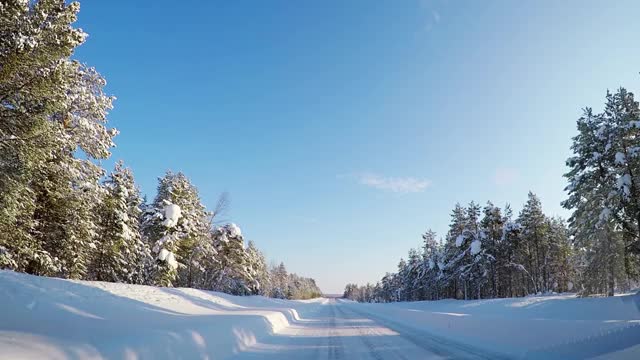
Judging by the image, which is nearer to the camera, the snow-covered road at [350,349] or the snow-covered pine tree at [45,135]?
the snow-covered road at [350,349]

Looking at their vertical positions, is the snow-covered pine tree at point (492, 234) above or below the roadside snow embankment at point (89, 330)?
above

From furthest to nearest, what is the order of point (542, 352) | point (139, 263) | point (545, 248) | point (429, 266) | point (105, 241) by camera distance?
point (429, 266) → point (545, 248) → point (139, 263) → point (105, 241) → point (542, 352)

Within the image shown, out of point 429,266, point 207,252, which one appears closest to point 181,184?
point 207,252

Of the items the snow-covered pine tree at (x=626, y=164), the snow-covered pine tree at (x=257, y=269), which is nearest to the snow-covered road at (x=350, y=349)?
the snow-covered pine tree at (x=626, y=164)

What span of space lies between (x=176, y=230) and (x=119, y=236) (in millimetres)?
6198

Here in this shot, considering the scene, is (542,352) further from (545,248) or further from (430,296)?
(430,296)

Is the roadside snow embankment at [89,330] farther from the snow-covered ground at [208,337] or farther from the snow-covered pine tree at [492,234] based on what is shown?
the snow-covered pine tree at [492,234]

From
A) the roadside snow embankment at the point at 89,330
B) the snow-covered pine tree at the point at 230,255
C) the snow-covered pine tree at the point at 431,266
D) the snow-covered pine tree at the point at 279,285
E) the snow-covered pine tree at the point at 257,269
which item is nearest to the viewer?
the roadside snow embankment at the point at 89,330

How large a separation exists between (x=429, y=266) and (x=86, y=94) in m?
70.8

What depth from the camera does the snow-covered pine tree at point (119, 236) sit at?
34.5m

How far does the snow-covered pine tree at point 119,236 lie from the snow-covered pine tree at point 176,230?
190cm

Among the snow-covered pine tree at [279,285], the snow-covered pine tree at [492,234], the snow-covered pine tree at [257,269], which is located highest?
the snow-covered pine tree at [492,234]

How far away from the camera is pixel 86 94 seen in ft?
58.5

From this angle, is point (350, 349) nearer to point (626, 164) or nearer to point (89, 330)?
point (89, 330)
